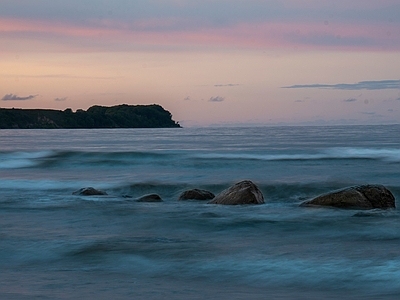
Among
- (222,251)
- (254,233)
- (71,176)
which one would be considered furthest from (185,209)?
(71,176)

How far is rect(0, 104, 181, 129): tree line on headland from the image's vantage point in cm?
15838

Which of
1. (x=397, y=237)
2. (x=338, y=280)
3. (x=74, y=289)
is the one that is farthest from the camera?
(x=397, y=237)

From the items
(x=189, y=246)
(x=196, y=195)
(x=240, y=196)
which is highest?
(x=240, y=196)

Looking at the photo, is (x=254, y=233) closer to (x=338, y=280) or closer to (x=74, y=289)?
→ (x=338, y=280)

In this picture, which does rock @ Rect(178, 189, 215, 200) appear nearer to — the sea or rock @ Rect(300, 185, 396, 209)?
the sea

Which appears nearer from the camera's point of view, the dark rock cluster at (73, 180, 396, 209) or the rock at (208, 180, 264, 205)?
the dark rock cluster at (73, 180, 396, 209)

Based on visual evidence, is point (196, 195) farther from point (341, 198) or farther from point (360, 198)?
point (360, 198)

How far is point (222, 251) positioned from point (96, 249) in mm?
1876

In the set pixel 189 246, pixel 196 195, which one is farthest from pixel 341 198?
pixel 189 246

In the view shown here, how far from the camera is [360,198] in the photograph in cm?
1400

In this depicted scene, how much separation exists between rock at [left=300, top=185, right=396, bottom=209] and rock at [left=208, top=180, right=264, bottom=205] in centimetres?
153

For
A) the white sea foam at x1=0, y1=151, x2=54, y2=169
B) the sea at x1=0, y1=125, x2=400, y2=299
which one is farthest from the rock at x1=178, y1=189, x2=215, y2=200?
the white sea foam at x1=0, y1=151, x2=54, y2=169

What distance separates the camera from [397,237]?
10.8 metres

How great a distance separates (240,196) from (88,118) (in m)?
151
